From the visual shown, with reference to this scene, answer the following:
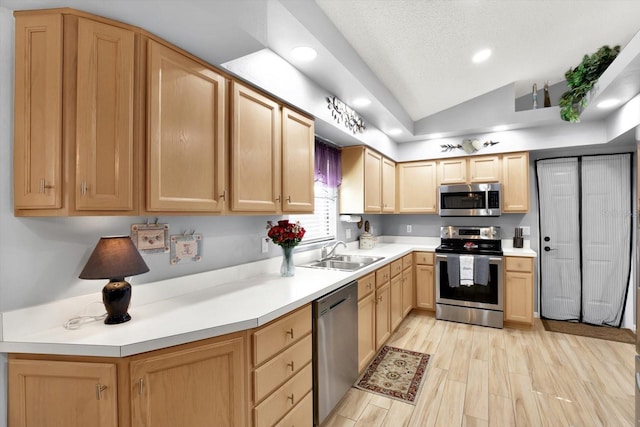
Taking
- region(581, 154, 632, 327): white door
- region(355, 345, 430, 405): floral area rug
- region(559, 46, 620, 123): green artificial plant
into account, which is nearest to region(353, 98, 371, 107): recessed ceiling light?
region(559, 46, 620, 123): green artificial plant

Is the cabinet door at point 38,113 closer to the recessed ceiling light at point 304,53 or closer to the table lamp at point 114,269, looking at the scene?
the table lamp at point 114,269

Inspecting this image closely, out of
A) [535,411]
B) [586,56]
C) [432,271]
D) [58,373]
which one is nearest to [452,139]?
[586,56]

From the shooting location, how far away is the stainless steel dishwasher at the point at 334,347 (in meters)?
1.87

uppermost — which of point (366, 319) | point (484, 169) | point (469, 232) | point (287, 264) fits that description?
point (484, 169)

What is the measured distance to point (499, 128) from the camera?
12.5 feet

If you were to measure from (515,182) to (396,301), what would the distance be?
2217mm

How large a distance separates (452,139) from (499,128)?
59cm

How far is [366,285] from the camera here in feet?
8.40

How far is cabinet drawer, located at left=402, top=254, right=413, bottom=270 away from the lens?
146 inches

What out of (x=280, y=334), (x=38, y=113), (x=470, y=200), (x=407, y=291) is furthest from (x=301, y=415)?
(x=470, y=200)

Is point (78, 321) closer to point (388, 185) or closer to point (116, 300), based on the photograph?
point (116, 300)

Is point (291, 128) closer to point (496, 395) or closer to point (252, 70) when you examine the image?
point (252, 70)

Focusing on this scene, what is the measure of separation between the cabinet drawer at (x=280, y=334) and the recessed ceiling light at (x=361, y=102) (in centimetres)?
Answer: 192

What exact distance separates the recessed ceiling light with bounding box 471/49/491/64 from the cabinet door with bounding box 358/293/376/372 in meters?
2.41
